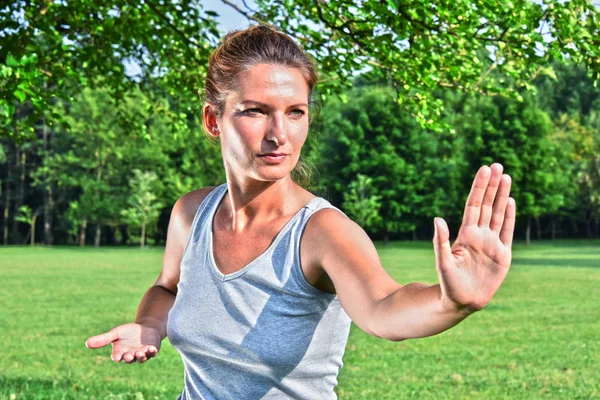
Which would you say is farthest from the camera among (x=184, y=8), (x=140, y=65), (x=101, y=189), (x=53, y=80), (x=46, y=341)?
(x=101, y=189)

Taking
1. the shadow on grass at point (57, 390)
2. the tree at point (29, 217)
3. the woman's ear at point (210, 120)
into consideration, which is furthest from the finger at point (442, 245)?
the tree at point (29, 217)

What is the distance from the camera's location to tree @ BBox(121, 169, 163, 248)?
61.6m

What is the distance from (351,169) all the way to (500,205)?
63.5m

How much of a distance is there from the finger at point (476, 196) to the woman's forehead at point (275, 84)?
785mm

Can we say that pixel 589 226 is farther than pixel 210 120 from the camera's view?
Yes

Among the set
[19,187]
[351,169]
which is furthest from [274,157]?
[19,187]

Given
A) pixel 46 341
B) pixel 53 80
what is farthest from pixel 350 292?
pixel 46 341

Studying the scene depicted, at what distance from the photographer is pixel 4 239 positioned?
68.7 meters

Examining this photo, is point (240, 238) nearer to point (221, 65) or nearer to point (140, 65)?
point (221, 65)

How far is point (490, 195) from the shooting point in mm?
1845

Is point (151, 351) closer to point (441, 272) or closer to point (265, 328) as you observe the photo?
point (265, 328)

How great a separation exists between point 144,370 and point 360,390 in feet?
11.5

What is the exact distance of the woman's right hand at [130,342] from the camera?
278 centimetres

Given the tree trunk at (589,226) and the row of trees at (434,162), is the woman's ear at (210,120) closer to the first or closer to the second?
the row of trees at (434,162)
